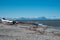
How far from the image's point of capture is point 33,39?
15508 millimetres

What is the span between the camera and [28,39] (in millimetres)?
15375

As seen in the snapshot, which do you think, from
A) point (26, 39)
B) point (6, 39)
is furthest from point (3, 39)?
point (26, 39)

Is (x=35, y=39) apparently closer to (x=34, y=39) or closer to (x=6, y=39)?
(x=34, y=39)

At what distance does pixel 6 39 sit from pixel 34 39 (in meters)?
2.70

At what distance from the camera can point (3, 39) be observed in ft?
49.4

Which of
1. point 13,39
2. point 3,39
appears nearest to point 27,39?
point 13,39

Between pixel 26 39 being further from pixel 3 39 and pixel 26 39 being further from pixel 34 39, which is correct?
pixel 3 39

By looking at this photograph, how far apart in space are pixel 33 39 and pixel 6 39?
2.60 m

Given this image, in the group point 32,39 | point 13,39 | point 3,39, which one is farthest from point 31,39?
point 3,39

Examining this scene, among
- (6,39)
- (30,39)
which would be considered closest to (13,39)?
(6,39)

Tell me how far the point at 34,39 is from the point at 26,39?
0.79 meters

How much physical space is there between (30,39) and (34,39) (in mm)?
394

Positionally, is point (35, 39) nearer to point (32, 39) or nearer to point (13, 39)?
point (32, 39)

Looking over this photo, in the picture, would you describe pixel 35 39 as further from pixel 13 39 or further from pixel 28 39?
pixel 13 39
